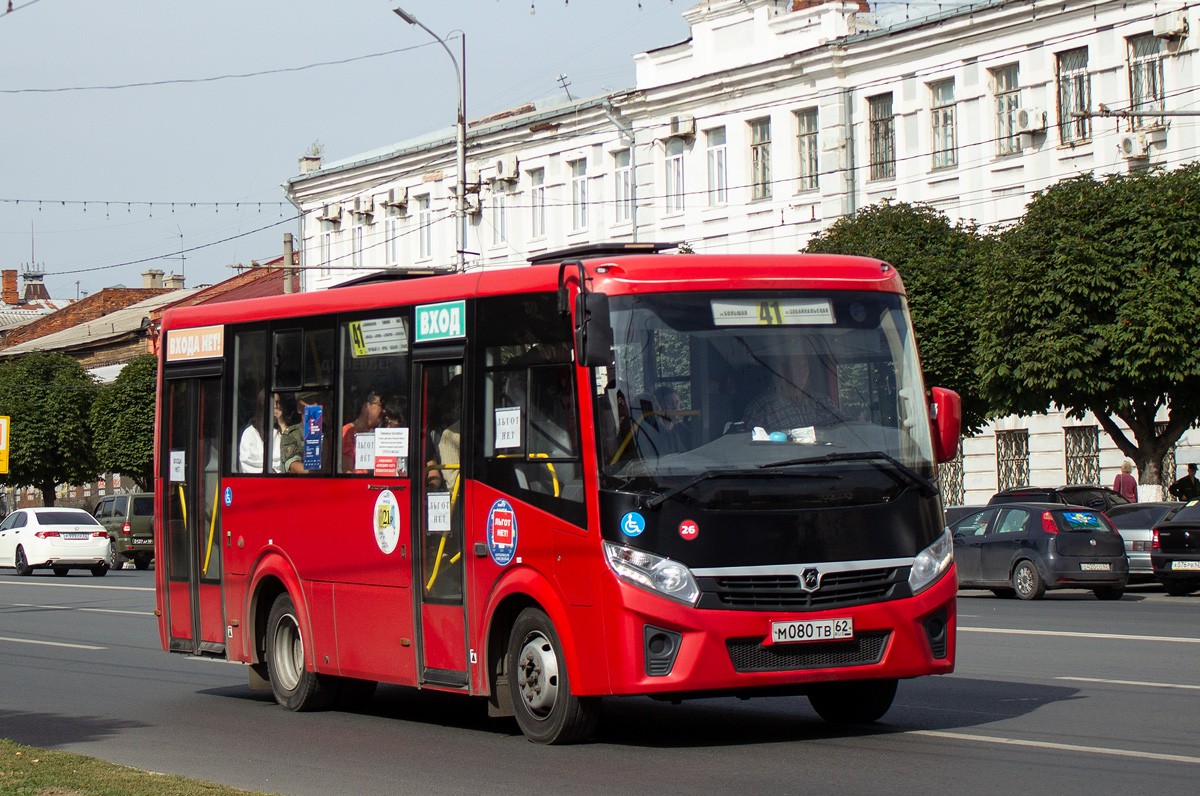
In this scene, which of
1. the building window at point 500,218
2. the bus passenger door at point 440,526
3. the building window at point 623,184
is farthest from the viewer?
the building window at point 500,218

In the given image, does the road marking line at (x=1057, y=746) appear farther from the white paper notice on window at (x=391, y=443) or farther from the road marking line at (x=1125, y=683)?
the white paper notice on window at (x=391, y=443)

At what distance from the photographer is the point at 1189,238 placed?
101 ft

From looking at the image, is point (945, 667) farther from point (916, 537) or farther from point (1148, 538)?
point (1148, 538)

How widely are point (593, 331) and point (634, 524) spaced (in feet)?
3.41

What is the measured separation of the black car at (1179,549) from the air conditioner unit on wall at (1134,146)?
→ 37.7 ft

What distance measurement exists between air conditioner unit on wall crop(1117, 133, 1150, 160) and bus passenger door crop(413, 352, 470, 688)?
2670 cm

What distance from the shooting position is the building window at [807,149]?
Answer: 4412 cm

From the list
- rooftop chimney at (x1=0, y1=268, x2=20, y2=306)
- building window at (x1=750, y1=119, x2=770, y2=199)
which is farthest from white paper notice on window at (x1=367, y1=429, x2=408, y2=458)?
rooftop chimney at (x1=0, y1=268, x2=20, y2=306)

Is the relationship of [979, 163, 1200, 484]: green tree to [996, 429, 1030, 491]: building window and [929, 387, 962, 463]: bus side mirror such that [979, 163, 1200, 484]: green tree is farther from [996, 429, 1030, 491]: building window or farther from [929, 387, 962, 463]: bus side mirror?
[929, 387, 962, 463]: bus side mirror

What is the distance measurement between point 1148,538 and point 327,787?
20460 millimetres

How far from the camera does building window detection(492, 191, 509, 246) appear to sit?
174 feet

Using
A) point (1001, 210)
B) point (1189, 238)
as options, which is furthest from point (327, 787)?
point (1001, 210)

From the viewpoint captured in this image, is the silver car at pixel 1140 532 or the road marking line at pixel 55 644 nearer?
the road marking line at pixel 55 644

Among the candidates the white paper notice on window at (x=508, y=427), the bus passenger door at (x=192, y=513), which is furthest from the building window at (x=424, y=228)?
the white paper notice on window at (x=508, y=427)
